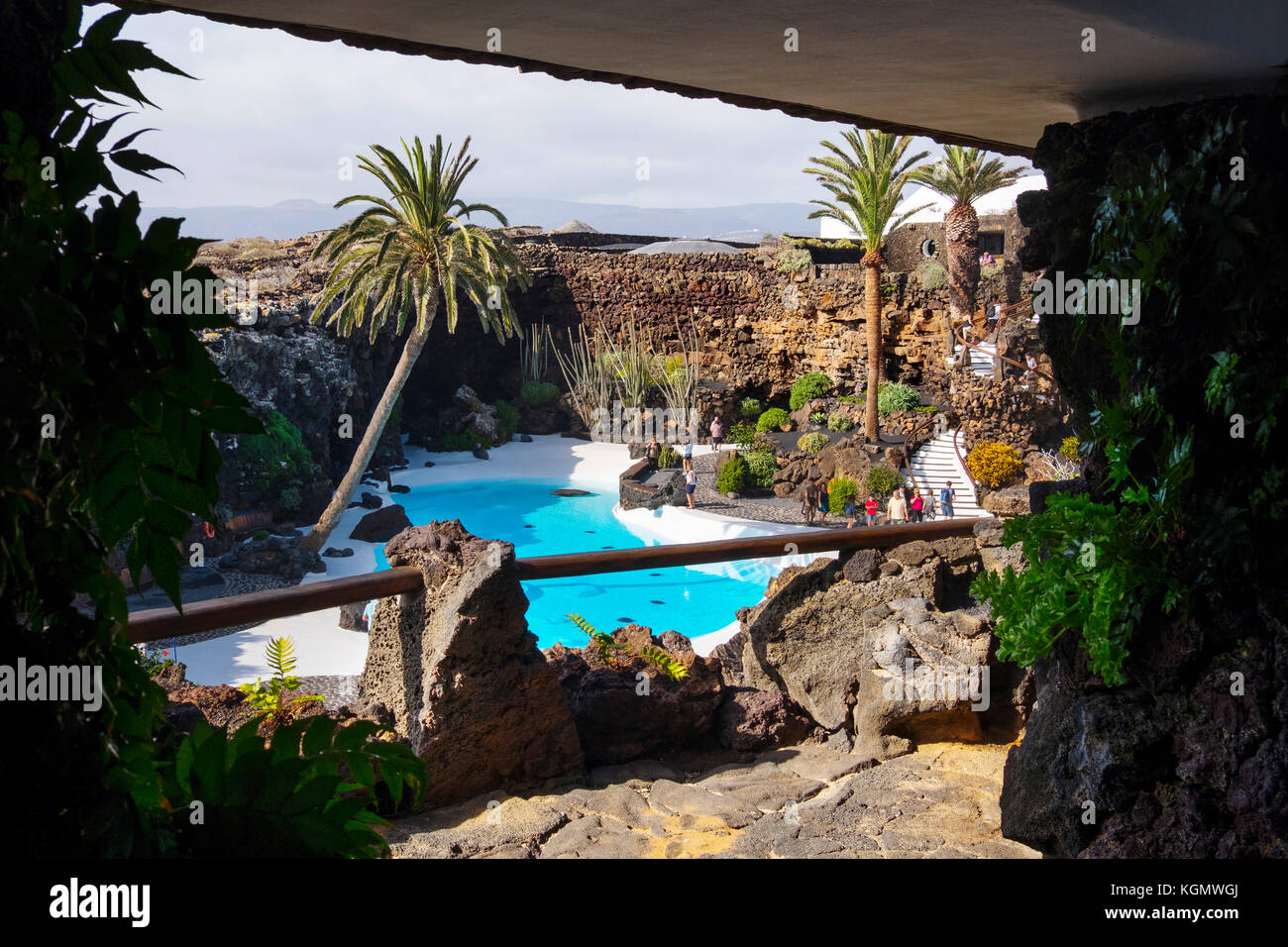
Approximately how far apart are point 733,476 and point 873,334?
453 centimetres

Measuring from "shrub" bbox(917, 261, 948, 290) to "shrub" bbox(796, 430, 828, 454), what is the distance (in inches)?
192

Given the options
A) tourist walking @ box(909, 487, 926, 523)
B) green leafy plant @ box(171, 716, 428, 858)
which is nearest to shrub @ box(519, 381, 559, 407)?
tourist walking @ box(909, 487, 926, 523)

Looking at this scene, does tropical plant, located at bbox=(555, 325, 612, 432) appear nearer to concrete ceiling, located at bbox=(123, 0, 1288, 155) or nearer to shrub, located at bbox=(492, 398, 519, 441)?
Result: shrub, located at bbox=(492, 398, 519, 441)

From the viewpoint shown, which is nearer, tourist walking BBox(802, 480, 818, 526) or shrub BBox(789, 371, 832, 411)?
tourist walking BBox(802, 480, 818, 526)

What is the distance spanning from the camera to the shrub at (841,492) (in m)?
16.3

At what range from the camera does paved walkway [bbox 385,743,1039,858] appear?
9.11 ft

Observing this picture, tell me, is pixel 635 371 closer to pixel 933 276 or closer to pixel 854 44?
pixel 933 276

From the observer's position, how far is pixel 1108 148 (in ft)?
9.25

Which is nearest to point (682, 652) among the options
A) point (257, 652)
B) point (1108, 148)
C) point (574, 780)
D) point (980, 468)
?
point (574, 780)

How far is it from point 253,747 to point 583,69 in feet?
7.54

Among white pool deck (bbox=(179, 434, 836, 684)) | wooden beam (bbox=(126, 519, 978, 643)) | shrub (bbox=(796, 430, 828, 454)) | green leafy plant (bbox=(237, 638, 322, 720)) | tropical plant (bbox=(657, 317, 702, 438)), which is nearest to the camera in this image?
wooden beam (bbox=(126, 519, 978, 643))

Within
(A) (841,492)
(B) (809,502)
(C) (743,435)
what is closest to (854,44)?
(B) (809,502)

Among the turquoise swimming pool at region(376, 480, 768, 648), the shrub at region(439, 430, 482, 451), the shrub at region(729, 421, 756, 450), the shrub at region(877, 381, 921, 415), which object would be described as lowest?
the turquoise swimming pool at region(376, 480, 768, 648)
